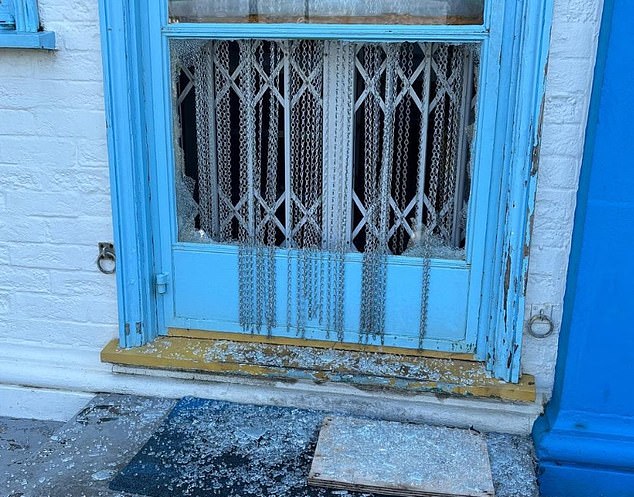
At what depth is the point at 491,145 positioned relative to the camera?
212cm

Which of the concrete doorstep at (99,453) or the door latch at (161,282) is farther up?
the door latch at (161,282)

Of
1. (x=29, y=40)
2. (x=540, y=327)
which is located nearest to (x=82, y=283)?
(x=29, y=40)

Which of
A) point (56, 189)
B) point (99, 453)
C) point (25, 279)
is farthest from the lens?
point (25, 279)

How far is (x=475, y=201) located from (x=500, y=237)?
0.14 meters

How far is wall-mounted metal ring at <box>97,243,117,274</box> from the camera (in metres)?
2.40

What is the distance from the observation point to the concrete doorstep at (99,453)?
198cm

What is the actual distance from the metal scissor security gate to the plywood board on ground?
1.14 feet

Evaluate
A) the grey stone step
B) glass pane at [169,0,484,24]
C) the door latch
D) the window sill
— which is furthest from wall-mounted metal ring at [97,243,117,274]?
glass pane at [169,0,484,24]

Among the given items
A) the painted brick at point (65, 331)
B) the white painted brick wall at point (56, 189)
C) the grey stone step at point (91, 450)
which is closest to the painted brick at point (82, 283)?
the white painted brick wall at point (56, 189)

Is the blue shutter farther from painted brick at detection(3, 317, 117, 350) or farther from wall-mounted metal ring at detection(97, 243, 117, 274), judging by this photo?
painted brick at detection(3, 317, 117, 350)

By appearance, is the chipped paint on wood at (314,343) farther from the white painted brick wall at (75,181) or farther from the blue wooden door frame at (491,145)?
the white painted brick wall at (75,181)

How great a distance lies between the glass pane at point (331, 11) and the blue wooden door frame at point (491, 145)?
5 centimetres

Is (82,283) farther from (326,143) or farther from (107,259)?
(326,143)

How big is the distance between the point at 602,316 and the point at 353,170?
3.05ft
